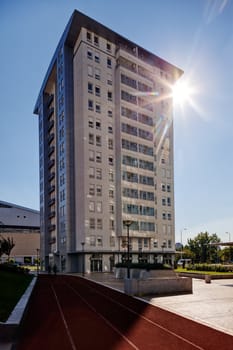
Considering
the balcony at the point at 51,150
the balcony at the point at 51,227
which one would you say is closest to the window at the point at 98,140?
the balcony at the point at 51,150

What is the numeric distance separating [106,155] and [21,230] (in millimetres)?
69497

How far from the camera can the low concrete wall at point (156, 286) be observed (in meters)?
21.1

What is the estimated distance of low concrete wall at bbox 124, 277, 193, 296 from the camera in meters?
21.1

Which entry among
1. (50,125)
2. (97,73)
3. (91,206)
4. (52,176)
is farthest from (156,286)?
(50,125)

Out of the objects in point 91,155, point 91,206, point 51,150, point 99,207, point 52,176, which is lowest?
point 99,207

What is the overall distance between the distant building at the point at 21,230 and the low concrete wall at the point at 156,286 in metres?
94.8

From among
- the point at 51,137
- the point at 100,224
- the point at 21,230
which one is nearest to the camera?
the point at 100,224

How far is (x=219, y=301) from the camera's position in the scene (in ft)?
59.5

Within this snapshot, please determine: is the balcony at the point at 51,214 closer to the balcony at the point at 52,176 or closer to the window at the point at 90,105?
the balcony at the point at 52,176

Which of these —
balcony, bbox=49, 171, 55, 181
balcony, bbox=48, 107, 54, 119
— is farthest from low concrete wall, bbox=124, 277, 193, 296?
balcony, bbox=48, 107, 54, 119

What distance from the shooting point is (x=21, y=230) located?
118m

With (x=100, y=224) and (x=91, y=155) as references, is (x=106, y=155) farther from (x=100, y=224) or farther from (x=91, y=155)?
(x=100, y=224)

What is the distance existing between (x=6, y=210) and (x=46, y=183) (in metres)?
51.3

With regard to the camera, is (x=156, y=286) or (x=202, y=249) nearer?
(x=156, y=286)
